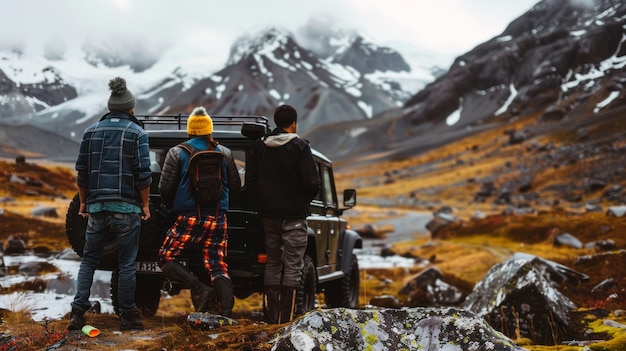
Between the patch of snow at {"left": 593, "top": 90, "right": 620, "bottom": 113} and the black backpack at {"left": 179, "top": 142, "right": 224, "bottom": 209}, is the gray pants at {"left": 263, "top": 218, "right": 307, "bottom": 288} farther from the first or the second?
the patch of snow at {"left": 593, "top": 90, "right": 620, "bottom": 113}

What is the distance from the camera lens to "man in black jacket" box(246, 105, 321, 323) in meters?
7.75

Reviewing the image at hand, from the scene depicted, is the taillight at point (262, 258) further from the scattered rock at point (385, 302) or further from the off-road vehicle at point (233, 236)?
the scattered rock at point (385, 302)

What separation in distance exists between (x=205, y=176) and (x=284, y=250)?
1383 mm

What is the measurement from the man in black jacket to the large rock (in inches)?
126

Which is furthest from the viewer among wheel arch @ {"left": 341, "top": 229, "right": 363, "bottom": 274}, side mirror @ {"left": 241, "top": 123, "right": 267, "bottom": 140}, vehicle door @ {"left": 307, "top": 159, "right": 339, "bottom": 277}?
wheel arch @ {"left": 341, "top": 229, "right": 363, "bottom": 274}

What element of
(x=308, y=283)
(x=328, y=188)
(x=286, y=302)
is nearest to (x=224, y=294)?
(x=286, y=302)

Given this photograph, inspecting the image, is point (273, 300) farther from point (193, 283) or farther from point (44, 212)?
point (44, 212)

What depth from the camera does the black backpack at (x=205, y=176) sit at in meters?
7.23

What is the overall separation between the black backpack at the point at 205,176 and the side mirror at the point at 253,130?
1134mm

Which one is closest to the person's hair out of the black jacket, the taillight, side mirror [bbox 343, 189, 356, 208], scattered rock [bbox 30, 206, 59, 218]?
the black jacket

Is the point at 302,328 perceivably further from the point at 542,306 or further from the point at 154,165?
the point at 542,306

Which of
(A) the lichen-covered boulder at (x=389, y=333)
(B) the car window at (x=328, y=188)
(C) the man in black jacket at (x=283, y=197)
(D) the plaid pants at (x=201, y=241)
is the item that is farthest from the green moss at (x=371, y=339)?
(B) the car window at (x=328, y=188)

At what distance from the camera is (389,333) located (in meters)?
4.66

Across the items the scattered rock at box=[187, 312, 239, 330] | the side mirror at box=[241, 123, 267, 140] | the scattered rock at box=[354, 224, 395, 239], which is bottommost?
the scattered rock at box=[187, 312, 239, 330]
